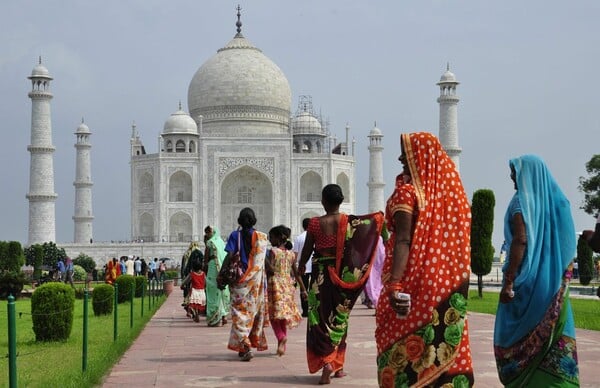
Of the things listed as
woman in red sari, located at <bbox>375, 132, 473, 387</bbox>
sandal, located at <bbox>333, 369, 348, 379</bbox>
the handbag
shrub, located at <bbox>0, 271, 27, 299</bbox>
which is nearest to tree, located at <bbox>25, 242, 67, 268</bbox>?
shrub, located at <bbox>0, 271, 27, 299</bbox>

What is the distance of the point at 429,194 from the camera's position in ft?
13.3

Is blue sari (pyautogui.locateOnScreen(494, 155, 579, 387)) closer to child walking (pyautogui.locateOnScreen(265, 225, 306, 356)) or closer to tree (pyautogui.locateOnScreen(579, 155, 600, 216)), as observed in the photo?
child walking (pyautogui.locateOnScreen(265, 225, 306, 356))

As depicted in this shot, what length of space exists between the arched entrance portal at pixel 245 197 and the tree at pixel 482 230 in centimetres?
2244

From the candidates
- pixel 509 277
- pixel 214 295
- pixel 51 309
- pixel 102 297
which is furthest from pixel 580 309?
pixel 509 277

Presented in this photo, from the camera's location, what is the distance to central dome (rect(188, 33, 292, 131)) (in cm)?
3978

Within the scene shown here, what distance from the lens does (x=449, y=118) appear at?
3706 centimetres

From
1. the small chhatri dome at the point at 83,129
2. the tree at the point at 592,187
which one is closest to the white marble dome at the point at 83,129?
the small chhatri dome at the point at 83,129

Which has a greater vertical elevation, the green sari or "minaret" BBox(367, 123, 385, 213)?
"minaret" BBox(367, 123, 385, 213)

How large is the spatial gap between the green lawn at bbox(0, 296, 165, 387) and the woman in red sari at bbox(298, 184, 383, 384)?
139cm

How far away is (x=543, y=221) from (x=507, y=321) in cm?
46

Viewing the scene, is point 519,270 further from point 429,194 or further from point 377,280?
point 377,280

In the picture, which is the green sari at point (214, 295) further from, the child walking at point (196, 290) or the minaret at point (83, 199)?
the minaret at point (83, 199)

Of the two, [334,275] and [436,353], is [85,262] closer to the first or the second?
[334,275]

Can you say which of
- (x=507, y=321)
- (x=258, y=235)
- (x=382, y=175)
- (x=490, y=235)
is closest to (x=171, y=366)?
(x=258, y=235)
